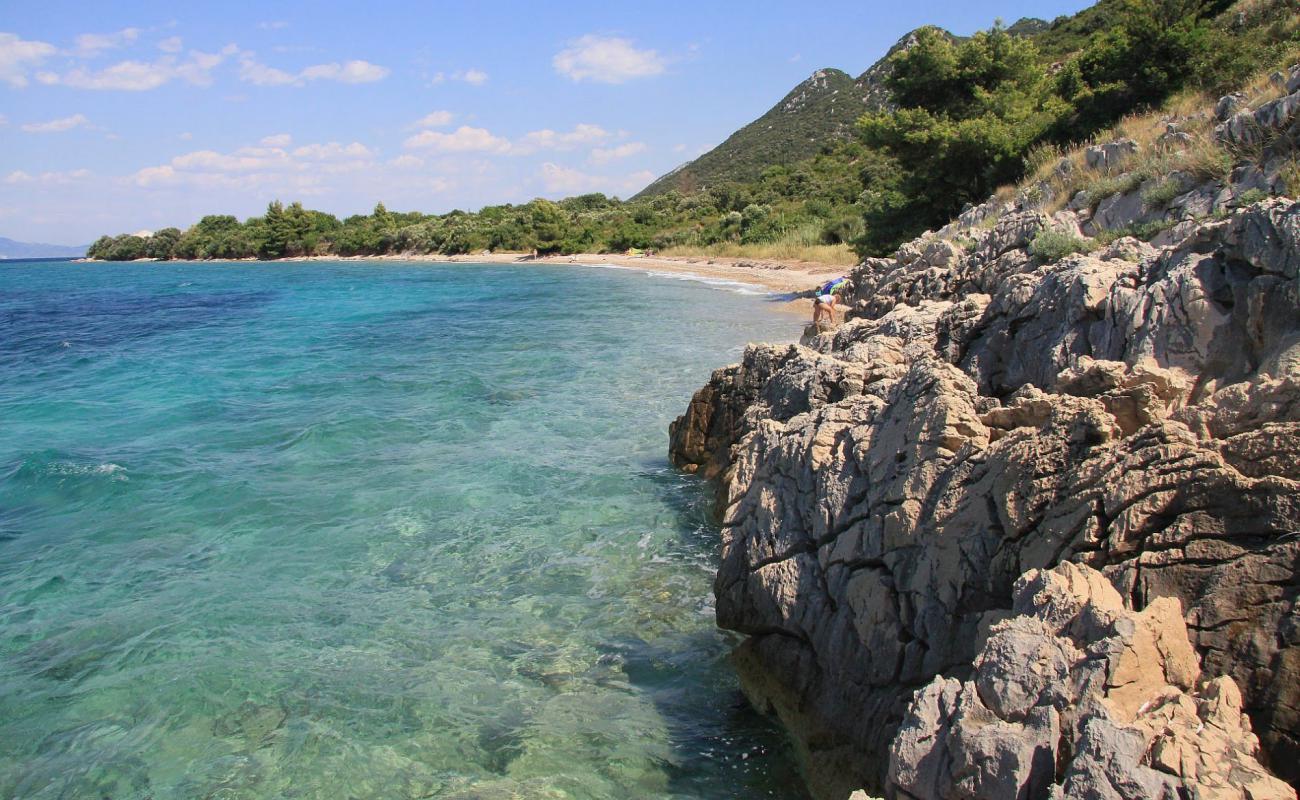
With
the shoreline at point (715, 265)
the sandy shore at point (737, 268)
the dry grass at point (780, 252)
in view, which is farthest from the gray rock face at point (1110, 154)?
the shoreline at point (715, 265)

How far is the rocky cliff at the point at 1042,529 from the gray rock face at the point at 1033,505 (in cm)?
1

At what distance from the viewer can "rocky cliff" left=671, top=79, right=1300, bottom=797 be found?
2979mm

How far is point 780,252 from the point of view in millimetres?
39531

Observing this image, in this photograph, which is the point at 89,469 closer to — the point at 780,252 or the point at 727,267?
the point at 780,252

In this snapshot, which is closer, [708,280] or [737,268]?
[708,280]

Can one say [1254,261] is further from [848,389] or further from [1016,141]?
[1016,141]

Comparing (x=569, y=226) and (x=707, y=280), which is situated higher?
(x=569, y=226)

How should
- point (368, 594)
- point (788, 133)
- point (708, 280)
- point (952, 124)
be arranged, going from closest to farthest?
1. point (368, 594)
2. point (952, 124)
3. point (708, 280)
4. point (788, 133)

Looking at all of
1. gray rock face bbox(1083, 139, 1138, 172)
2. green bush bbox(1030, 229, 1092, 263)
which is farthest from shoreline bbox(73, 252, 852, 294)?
green bush bbox(1030, 229, 1092, 263)

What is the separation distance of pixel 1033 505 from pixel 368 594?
604cm

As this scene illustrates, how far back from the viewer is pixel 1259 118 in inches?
412

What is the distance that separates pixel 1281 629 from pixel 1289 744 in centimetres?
40

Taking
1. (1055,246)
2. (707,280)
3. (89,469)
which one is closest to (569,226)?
(707,280)

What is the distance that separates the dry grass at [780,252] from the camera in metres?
33.7
